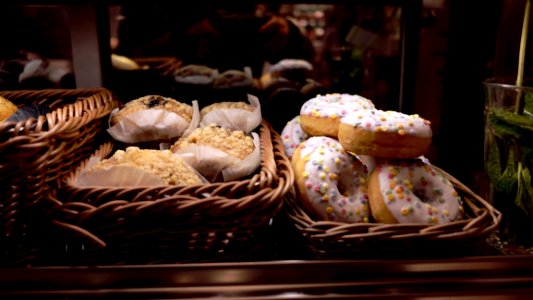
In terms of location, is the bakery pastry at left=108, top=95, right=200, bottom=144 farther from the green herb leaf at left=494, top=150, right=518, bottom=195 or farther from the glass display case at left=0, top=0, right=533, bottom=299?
the green herb leaf at left=494, top=150, right=518, bottom=195

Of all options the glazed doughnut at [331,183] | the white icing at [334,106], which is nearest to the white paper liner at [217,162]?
the glazed doughnut at [331,183]

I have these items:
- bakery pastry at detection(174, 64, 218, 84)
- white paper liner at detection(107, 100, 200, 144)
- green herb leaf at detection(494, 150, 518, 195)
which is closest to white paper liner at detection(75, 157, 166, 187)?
white paper liner at detection(107, 100, 200, 144)

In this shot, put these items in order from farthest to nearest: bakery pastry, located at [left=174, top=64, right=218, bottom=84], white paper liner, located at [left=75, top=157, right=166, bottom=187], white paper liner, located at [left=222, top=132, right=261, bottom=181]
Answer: bakery pastry, located at [left=174, top=64, right=218, bottom=84] < white paper liner, located at [left=222, top=132, right=261, bottom=181] < white paper liner, located at [left=75, top=157, right=166, bottom=187]

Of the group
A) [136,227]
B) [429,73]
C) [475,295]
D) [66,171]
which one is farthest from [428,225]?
[429,73]

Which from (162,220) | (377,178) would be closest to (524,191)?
(377,178)

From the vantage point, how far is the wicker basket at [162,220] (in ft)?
3.33

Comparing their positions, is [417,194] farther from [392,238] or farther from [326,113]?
[326,113]

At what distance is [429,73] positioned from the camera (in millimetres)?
2084

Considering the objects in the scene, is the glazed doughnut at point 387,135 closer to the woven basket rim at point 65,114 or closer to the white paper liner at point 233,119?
the white paper liner at point 233,119

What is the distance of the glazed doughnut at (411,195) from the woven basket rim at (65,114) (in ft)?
2.48

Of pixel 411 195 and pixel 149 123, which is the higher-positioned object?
pixel 149 123

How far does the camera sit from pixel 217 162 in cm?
128

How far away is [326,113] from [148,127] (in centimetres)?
55

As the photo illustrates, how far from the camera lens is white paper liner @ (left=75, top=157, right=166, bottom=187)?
1.12m
